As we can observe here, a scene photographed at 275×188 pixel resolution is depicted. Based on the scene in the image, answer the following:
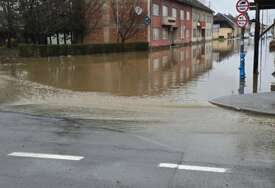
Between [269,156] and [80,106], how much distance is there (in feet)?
20.4

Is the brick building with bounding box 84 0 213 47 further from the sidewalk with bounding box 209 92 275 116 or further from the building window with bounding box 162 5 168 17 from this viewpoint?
the sidewalk with bounding box 209 92 275 116

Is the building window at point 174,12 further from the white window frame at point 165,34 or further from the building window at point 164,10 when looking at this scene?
the white window frame at point 165,34

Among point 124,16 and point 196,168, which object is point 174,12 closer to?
point 124,16

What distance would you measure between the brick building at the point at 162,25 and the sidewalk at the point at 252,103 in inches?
1437

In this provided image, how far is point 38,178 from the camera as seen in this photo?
5.51m

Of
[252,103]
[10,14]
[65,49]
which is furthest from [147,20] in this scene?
[252,103]

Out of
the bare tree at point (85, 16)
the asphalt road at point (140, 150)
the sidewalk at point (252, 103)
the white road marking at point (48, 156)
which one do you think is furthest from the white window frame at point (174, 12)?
the white road marking at point (48, 156)

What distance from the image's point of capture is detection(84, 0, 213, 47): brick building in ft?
157

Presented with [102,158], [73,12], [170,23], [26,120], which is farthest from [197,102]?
[170,23]

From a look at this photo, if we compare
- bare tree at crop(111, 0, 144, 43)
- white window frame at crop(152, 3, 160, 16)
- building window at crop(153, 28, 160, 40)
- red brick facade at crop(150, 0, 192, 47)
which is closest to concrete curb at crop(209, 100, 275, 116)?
bare tree at crop(111, 0, 144, 43)

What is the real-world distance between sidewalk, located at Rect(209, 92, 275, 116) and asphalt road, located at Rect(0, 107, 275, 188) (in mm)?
386

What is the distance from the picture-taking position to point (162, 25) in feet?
180

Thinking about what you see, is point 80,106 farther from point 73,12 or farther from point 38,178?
point 73,12

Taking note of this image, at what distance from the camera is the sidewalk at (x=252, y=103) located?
10223 millimetres
